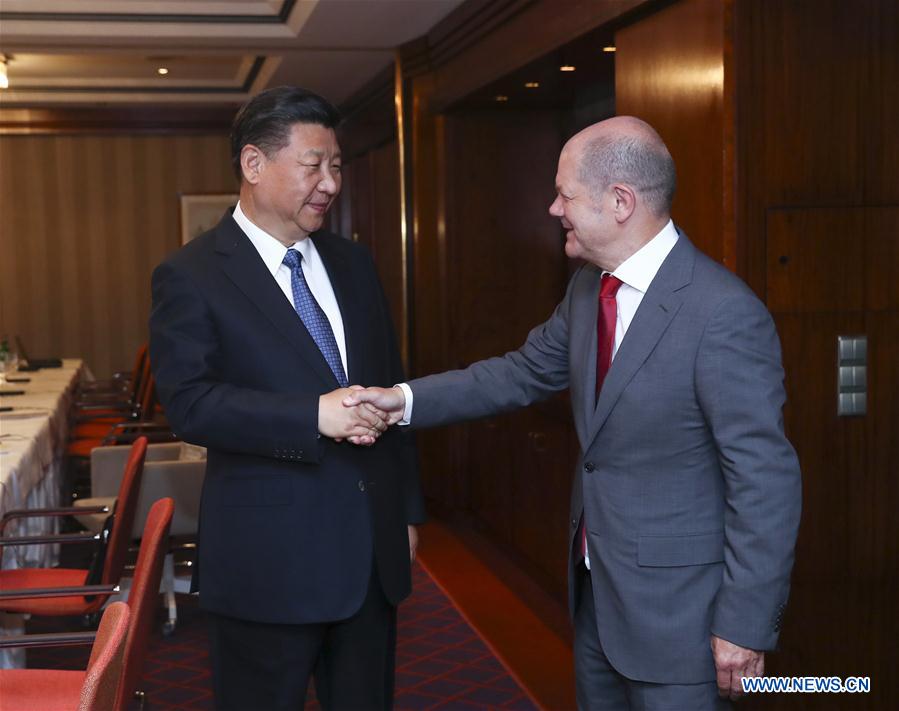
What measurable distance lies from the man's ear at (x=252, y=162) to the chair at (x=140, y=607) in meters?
0.89

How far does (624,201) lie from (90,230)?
11155mm

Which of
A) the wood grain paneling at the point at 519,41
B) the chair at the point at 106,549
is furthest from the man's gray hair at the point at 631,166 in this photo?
the chair at the point at 106,549

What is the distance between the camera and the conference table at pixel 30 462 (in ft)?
14.4

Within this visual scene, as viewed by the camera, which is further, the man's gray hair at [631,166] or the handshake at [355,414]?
the handshake at [355,414]

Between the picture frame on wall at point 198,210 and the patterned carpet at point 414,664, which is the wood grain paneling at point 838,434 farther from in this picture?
the picture frame on wall at point 198,210

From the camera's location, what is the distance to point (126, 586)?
509 centimetres

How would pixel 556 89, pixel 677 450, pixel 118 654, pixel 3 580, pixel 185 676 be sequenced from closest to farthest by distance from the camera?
1. pixel 118 654
2. pixel 677 450
3. pixel 3 580
4. pixel 185 676
5. pixel 556 89

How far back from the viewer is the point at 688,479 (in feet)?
7.14

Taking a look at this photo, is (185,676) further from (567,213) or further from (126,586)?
(567,213)

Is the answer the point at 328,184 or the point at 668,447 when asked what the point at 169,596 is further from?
the point at 668,447

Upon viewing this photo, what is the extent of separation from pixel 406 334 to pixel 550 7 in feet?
11.0

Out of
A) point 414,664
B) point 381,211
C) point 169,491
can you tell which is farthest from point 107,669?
point 381,211

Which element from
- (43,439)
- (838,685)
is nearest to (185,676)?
(43,439)

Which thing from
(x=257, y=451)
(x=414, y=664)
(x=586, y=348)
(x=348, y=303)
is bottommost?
(x=414, y=664)
